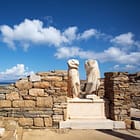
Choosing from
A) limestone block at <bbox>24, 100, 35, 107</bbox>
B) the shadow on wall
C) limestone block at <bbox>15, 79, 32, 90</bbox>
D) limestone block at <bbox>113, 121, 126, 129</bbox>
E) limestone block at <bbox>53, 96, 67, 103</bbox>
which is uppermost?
limestone block at <bbox>15, 79, 32, 90</bbox>

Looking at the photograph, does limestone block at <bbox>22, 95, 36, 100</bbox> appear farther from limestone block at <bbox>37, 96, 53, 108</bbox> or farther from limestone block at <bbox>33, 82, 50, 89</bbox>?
limestone block at <bbox>33, 82, 50, 89</bbox>

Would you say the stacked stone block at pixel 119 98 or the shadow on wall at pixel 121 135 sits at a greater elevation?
the stacked stone block at pixel 119 98

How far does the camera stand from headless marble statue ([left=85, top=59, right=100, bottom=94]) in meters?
7.61

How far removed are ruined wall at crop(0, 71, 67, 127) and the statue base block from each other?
0.65 m

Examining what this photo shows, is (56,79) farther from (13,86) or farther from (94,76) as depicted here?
(94,76)

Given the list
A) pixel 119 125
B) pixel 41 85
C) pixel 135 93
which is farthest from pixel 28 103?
pixel 135 93

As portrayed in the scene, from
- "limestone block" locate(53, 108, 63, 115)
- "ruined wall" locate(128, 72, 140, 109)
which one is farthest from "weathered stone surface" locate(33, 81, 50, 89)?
"ruined wall" locate(128, 72, 140, 109)

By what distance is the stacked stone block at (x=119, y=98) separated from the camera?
717 cm

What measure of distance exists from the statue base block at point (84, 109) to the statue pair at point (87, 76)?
1.23ft

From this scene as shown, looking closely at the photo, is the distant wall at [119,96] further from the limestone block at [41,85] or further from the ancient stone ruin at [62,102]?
the limestone block at [41,85]

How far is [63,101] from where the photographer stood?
6.48 meters

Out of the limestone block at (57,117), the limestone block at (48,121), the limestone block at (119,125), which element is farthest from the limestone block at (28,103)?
the limestone block at (119,125)

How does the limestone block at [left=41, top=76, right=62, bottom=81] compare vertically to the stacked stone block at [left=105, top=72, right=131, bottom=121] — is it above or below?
above

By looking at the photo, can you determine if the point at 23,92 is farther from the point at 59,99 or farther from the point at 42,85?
the point at 59,99
